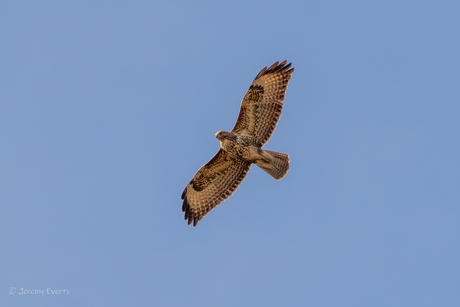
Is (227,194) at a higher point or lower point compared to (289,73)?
lower

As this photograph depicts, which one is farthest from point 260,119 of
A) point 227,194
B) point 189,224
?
point 189,224

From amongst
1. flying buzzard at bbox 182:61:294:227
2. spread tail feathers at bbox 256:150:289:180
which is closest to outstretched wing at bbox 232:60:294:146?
flying buzzard at bbox 182:61:294:227

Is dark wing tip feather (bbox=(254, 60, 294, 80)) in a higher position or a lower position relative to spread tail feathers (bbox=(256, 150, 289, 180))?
higher

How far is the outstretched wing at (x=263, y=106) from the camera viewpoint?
14.8 m

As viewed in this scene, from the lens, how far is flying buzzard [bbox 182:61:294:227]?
578 inches

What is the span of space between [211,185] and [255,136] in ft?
5.87

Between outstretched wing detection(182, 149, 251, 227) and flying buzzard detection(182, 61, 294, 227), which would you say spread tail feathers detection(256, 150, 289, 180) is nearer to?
flying buzzard detection(182, 61, 294, 227)

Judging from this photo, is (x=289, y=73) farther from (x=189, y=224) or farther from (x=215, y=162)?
(x=189, y=224)

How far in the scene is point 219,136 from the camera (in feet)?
47.8

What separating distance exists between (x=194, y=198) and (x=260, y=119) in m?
2.77

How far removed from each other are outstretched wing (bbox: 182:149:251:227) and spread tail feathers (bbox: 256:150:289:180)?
2.44ft

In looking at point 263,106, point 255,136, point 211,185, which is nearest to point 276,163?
point 255,136

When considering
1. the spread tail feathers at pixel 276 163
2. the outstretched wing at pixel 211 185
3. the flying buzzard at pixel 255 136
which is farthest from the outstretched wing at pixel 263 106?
the outstretched wing at pixel 211 185

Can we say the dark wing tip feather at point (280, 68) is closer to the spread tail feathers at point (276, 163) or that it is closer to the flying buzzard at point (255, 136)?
the flying buzzard at point (255, 136)
